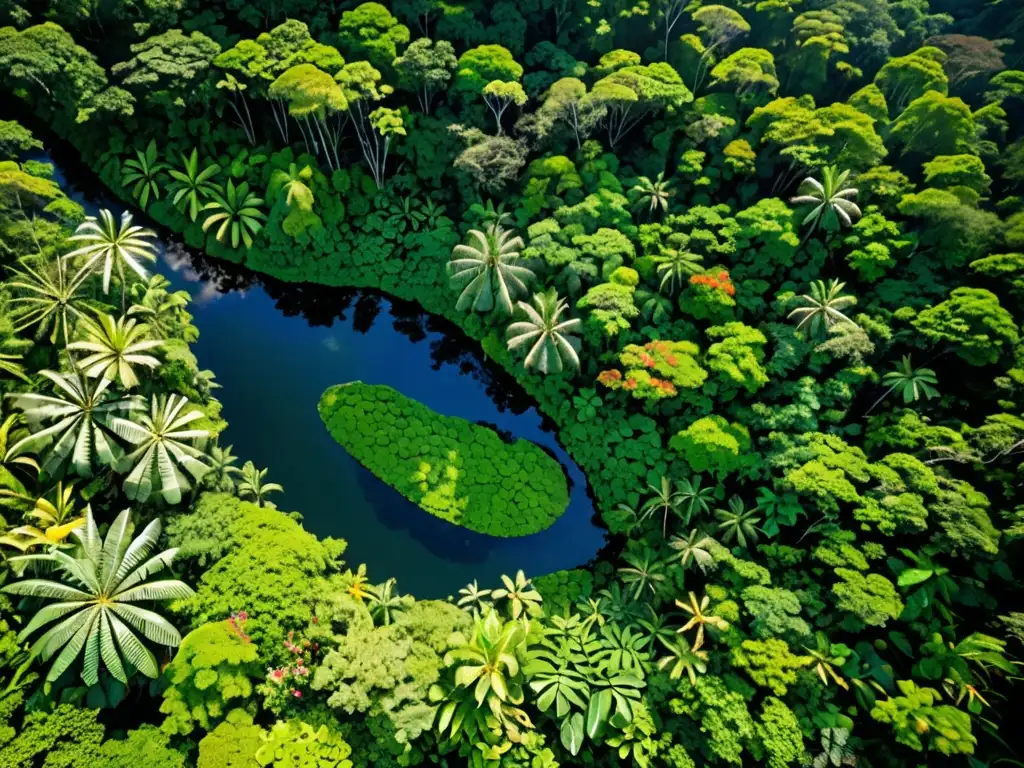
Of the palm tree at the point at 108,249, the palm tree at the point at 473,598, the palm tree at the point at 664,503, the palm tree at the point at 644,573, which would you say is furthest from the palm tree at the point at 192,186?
the palm tree at the point at 644,573

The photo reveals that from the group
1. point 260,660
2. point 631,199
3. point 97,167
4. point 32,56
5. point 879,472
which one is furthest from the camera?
point 97,167

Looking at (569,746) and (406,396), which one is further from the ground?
(406,396)

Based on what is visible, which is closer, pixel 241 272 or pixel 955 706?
pixel 955 706

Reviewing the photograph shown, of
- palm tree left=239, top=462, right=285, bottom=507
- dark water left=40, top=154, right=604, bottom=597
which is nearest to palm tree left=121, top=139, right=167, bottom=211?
dark water left=40, top=154, right=604, bottom=597

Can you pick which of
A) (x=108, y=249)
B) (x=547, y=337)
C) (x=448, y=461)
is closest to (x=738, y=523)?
(x=547, y=337)

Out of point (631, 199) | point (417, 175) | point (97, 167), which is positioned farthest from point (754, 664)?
Result: point (97, 167)

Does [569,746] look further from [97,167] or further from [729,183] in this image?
[97,167]
